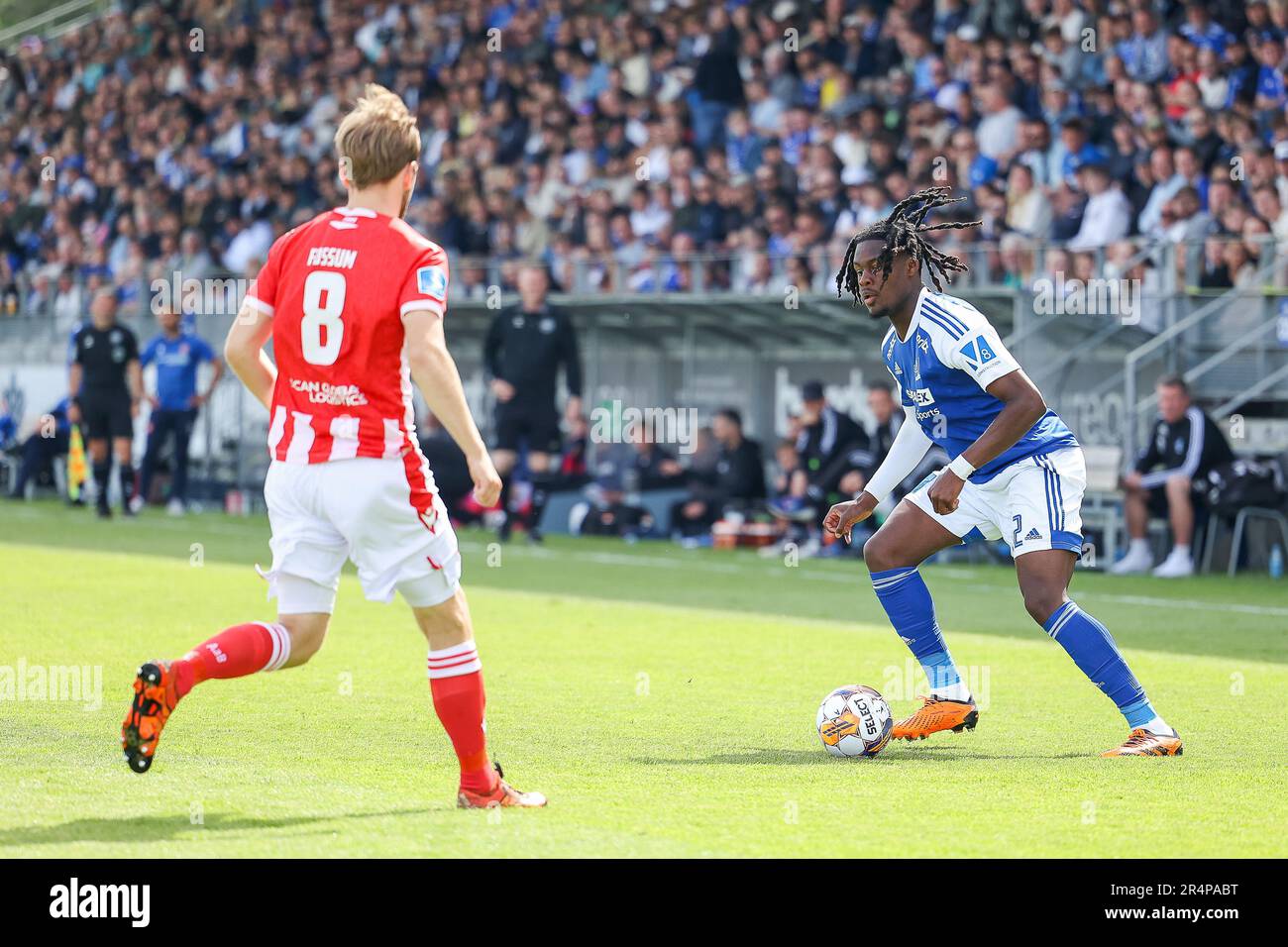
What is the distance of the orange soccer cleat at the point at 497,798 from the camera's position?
5914 mm

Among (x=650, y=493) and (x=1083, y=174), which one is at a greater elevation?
(x=1083, y=174)

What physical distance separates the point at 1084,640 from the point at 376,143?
135 inches

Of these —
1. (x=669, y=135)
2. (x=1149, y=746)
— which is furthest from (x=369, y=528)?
(x=669, y=135)

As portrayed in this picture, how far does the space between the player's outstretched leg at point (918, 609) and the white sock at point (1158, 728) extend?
0.77m

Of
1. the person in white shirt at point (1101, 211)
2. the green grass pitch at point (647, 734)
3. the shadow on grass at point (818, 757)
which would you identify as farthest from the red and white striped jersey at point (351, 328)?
the person in white shirt at point (1101, 211)

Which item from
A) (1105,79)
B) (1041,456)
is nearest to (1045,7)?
(1105,79)

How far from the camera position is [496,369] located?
62.1 ft

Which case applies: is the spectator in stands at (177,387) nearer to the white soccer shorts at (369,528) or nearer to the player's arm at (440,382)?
the white soccer shorts at (369,528)

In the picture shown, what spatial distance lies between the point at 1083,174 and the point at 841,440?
3.32 metres
